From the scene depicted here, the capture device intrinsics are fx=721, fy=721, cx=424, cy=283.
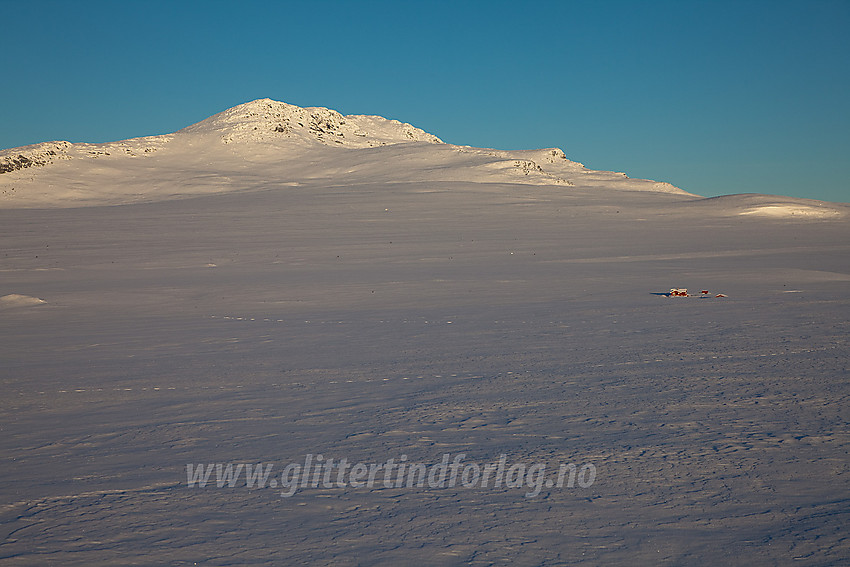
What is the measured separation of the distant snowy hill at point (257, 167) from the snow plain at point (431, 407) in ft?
123

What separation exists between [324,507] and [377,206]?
4164 cm

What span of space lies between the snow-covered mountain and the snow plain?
1657 inches

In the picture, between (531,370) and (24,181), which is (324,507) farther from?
(24,181)

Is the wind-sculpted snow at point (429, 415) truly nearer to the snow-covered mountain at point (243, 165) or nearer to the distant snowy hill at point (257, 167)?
the distant snowy hill at point (257, 167)

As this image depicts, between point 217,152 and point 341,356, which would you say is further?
point 217,152

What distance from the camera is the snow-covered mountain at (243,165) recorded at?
61.8 m

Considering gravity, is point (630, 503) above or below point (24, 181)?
below

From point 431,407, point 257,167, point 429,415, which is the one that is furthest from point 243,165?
point 429,415

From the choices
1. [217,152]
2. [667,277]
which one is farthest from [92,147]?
[667,277]

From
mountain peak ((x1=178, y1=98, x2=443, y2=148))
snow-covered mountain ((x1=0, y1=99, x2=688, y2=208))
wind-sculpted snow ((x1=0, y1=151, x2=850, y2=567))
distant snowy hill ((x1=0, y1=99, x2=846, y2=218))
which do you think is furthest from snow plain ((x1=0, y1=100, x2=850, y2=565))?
mountain peak ((x1=178, y1=98, x2=443, y2=148))

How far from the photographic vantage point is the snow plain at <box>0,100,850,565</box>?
4.12 m

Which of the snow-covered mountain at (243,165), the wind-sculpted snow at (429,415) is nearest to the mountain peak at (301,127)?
the snow-covered mountain at (243,165)

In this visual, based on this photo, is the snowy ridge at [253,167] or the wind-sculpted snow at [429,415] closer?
the wind-sculpted snow at [429,415]

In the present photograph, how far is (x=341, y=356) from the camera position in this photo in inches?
356
